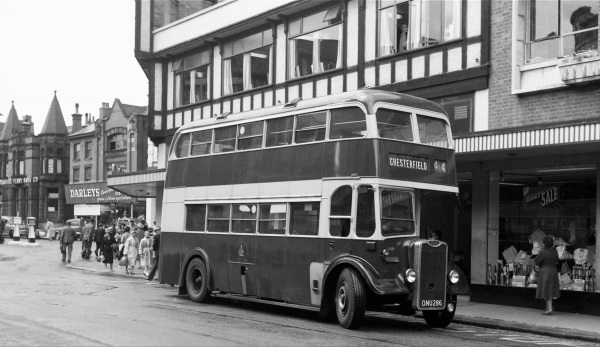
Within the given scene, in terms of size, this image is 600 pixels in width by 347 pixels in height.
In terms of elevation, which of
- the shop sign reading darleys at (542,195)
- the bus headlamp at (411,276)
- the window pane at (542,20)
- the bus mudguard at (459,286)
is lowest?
the bus mudguard at (459,286)

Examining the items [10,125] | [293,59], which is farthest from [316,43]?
[10,125]

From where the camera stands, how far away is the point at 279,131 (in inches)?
596

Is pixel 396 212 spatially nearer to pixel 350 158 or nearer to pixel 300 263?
pixel 350 158

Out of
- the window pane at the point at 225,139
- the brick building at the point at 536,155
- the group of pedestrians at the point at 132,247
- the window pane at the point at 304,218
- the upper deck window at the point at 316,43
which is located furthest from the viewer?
the group of pedestrians at the point at 132,247

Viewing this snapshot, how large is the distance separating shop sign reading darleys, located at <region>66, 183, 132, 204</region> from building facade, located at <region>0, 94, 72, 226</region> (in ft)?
22.2

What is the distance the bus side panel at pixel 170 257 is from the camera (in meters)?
17.9

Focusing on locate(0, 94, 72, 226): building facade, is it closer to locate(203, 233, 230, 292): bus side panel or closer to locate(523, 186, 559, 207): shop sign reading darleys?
locate(203, 233, 230, 292): bus side panel

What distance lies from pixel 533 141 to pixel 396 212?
3569 millimetres

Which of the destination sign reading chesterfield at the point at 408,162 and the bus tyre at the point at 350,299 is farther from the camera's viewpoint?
the destination sign reading chesterfield at the point at 408,162

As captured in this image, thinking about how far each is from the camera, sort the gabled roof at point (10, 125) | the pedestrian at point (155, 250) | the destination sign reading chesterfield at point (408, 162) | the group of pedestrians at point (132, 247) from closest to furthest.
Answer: the destination sign reading chesterfield at point (408, 162) → the pedestrian at point (155, 250) → the group of pedestrians at point (132, 247) → the gabled roof at point (10, 125)

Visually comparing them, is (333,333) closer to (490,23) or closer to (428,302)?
(428,302)

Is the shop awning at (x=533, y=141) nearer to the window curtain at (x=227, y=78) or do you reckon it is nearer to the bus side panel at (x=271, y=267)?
the bus side panel at (x=271, y=267)

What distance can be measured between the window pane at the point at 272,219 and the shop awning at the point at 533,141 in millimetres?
4292

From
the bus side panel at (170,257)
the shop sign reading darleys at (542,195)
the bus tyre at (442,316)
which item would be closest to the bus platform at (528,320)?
the bus tyre at (442,316)
